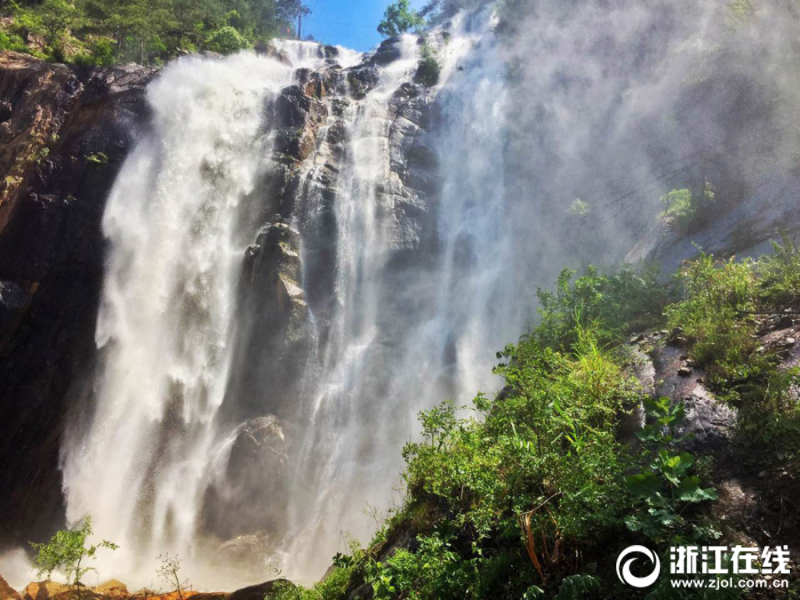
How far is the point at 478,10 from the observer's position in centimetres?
3058

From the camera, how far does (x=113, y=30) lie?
75.0 feet

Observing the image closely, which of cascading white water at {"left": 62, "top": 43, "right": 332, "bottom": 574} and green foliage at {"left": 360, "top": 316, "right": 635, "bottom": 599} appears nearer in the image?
green foliage at {"left": 360, "top": 316, "right": 635, "bottom": 599}

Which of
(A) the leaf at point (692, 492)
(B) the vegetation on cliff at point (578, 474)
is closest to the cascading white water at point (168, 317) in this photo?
(B) the vegetation on cliff at point (578, 474)

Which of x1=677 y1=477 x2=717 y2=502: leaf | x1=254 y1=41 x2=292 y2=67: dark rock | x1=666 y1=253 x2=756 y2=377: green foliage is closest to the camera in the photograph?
x1=677 y1=477 x2=717 y2=502: leaf

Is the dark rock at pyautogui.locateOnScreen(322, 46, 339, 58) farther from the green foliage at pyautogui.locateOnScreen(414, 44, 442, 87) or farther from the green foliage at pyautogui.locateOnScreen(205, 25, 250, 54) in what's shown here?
the green foliage at pyautogui.locateOnScreen(414, 44, 442, 87)

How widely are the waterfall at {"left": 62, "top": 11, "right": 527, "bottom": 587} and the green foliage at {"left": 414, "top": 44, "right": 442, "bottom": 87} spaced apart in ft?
11.0

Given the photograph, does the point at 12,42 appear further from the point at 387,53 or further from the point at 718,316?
the point at 718,316

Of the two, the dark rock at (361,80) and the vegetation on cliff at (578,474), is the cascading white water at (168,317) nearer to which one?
the dark rock at (361,80)

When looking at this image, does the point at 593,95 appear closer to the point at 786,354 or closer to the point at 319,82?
the point at 319,82

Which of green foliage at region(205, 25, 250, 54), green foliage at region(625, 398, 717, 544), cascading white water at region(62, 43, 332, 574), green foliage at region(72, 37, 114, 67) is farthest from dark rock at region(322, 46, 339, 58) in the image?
green foliage at region(625, 398, 717, 544)

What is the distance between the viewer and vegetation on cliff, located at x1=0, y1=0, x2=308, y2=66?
20.4 meters

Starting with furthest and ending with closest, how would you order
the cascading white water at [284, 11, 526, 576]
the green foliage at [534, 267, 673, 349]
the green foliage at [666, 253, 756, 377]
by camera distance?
the cascading white water at [284, 11, 526, 576] < the green foliage at [534, 267, 673, 349] < the green foliage at [666, 253, 756, 377]

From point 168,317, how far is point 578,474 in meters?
15.2

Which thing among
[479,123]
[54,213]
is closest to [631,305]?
[479,123]
